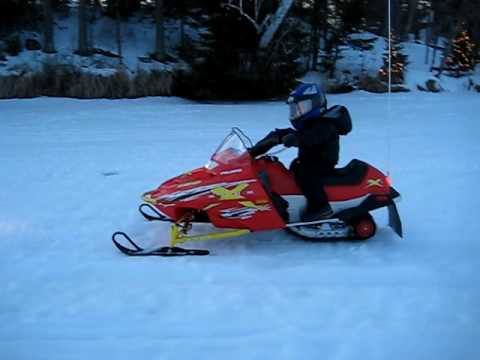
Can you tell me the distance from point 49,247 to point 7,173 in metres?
2.55

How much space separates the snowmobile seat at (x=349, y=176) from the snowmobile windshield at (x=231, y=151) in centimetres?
73

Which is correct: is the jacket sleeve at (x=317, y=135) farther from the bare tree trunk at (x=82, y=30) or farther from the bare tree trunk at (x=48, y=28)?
the bare tree trunk at (x=48, y=28)

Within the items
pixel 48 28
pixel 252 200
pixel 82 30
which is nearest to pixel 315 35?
pixel 82 30

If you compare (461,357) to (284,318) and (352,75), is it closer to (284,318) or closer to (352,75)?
(284,318)

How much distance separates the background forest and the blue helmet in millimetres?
8899

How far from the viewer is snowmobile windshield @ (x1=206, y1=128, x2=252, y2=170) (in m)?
4.10

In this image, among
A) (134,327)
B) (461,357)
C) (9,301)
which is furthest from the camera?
(9,301)

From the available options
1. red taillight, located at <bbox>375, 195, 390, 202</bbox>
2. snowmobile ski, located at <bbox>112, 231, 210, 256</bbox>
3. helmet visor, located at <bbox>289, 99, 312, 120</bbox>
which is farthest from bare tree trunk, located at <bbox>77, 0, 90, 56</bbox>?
red taillight, located at <bbox>375, 195, 390, 202</bbox>

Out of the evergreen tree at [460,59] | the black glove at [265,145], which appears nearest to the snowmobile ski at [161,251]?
the black glove at [265,145]

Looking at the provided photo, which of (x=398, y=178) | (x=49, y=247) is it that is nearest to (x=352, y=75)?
(x=398, y=178)

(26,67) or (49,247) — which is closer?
(49,247)

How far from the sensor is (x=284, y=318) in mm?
3072

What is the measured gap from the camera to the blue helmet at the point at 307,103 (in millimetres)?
4086

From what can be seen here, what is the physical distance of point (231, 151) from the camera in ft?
13.7
